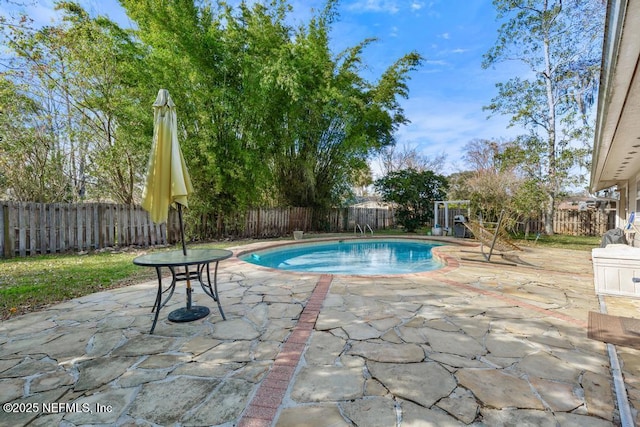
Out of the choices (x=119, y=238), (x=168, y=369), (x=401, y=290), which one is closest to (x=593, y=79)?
(x=401, y=290)

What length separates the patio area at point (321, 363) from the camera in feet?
4.83

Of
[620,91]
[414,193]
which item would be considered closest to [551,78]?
[414,193]

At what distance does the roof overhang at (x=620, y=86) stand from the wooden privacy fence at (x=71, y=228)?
8955 mm

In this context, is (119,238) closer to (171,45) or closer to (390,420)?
(171,45)

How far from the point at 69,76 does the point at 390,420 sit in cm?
1030

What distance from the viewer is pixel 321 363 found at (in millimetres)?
1937

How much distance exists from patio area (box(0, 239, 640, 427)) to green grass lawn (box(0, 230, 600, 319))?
0.40 m

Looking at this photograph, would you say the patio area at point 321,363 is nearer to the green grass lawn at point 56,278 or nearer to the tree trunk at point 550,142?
the green grass lawn at point 56,278

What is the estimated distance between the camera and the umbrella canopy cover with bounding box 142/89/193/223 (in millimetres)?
2557

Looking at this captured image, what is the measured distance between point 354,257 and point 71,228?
274 inches

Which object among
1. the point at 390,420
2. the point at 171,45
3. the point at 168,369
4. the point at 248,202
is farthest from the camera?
the point at 248,202

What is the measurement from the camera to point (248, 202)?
9.48 m

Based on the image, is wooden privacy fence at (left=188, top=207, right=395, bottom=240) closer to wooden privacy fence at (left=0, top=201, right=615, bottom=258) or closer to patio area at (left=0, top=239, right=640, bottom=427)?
wooden privacy fence at (left=0, top=201, right=615, bottom=258)

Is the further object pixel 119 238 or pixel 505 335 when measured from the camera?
pixel 119 238
